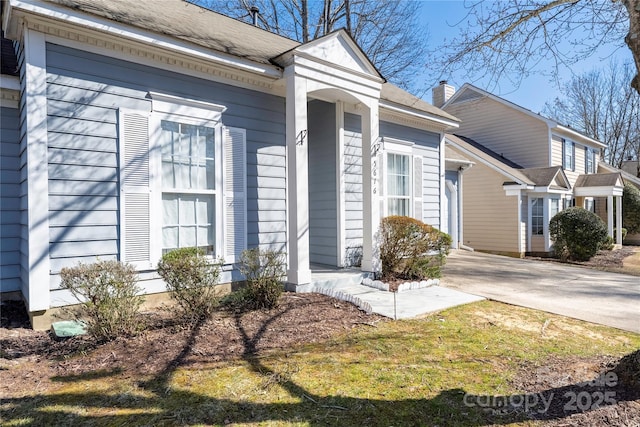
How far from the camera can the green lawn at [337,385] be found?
2.63 meters

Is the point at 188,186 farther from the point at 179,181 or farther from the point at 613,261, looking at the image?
the point at 613,261

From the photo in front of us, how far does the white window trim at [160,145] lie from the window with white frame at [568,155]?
17.1m

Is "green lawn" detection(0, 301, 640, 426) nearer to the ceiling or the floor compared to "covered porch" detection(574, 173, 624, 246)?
nearer to the floor

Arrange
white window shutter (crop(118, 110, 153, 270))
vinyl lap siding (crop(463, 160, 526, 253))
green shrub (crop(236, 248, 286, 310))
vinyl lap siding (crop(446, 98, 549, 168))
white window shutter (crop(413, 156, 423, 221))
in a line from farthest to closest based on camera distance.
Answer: vinyl lap siding (crop(446, 98, 549, 168)), vinyl lap siding (crop(463, 160, 526, 253)), white window shutter (crop(413, 156, 423, 221)), green shrub (crop(236, 248, 286, 310)), white window shutter (crop(118, 110, 153, 270))

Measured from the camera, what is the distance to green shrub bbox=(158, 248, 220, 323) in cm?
436

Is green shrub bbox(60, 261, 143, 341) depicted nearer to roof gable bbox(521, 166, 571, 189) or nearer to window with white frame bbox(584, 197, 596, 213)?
roof gable bbox(521, 166, 571, 189)

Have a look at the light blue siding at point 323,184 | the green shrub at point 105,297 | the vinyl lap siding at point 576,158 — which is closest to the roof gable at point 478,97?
the vinyl lap siding at point 576,158

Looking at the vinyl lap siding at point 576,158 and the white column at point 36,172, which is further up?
the vinyl lap siding at point 576,158

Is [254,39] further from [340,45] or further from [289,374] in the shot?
[289,374]

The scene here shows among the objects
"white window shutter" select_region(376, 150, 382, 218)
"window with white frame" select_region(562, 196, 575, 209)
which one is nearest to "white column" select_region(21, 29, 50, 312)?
"white window shutter" select_region(376, 150, 382, 218)

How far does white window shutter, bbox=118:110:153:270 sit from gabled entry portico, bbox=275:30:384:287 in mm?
2088

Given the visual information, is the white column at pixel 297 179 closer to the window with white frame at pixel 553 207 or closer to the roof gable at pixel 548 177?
the roof gable at pixel 548 177

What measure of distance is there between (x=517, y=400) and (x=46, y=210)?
5.15 m

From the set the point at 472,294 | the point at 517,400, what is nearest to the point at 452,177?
the point at 472,294
